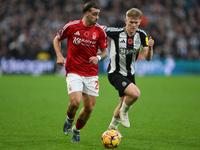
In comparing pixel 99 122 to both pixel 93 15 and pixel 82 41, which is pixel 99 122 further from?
pixel 93 15

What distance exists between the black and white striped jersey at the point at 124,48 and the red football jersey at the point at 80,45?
666 millimetres

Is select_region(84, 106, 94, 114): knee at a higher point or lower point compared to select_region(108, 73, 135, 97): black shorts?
lower

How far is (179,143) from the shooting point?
19.9ft

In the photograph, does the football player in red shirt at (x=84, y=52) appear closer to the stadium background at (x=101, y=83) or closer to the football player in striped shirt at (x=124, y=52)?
the football player in striped shirt at (x=124, y=52)

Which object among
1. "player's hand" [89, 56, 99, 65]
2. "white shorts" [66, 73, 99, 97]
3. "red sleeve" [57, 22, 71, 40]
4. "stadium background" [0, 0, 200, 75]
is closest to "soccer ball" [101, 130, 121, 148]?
"white shorts" [66, 73, 99, 97]

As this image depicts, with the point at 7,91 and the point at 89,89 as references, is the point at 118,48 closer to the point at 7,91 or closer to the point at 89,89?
the point at 89,89

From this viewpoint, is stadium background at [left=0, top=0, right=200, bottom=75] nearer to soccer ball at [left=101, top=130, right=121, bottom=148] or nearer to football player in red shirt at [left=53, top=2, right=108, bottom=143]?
football player in red shirt at [left=53, top=2, right=108, bottom=143]

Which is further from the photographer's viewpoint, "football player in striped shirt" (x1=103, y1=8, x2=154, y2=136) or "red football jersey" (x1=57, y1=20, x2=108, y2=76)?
"football player in striped shirt" (x1=103, y1=8, x2=154, y2=136)

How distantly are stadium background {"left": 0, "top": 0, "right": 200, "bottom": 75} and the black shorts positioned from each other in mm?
16161

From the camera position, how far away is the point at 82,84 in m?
6.05

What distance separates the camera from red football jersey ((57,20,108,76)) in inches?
240

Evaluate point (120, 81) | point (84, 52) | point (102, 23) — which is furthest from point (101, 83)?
point (84, 52)

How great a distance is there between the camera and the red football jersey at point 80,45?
6084 millimetres

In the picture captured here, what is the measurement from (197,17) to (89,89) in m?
23.7
